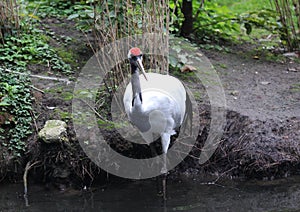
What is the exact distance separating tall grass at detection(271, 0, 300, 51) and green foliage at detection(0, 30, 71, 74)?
3.23 m

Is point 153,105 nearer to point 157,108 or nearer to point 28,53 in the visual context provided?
point 157,108

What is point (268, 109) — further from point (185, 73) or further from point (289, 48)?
point (289, 48)

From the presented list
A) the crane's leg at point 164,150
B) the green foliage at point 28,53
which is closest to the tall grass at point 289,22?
the green foliage at point 28,53

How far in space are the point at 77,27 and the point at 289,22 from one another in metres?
3.08

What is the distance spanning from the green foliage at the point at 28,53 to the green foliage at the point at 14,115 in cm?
44

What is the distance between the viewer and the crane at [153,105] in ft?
16.1

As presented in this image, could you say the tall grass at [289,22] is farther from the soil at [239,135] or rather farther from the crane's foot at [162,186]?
the crane's foot at [162,186]

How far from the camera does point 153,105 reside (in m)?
4.96

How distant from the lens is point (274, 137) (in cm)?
567

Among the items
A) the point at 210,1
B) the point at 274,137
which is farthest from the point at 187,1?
the point at 274,137

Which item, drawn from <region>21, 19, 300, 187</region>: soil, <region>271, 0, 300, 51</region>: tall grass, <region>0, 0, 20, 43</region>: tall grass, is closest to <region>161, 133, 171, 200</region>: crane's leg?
<region>21, 19, 300, 187</region>: soil

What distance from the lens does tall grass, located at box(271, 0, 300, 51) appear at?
7723mm

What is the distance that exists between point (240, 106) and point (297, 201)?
1532mm

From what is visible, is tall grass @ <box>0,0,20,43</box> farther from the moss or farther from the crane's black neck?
the crane's black neck
